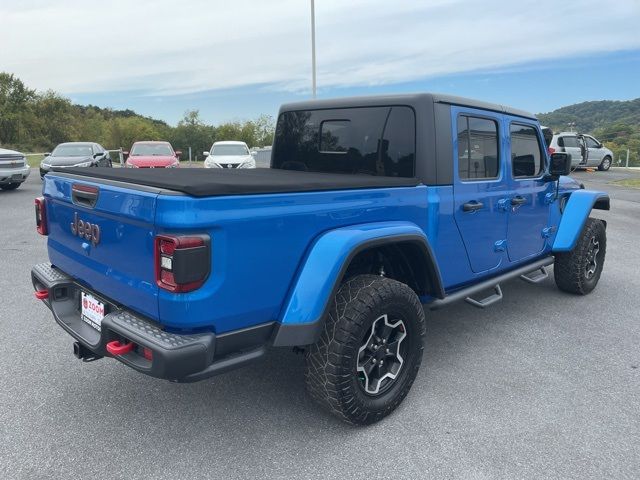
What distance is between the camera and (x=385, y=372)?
295cm

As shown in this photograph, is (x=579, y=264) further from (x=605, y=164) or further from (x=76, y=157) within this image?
(x=605, y=164)

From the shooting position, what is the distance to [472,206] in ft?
11.3

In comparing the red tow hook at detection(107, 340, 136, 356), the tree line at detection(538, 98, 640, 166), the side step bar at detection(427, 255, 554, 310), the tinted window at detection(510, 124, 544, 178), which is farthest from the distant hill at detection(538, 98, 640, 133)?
the red tow hook at detection(107, 340, 136, 356)

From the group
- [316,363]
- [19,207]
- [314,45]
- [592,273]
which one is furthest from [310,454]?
[314,45]

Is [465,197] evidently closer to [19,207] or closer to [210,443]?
[210,443]

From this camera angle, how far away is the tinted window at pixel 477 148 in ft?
11.5

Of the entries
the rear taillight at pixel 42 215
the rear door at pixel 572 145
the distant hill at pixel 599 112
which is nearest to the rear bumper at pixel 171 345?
the rear taillight at pixel 42 215

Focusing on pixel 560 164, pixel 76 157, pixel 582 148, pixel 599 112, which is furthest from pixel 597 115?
pixel 560 164

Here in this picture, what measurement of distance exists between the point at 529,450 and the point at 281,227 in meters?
1.76

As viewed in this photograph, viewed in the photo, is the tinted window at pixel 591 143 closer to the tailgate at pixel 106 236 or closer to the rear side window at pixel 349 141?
the rear side window at pixel 349 141

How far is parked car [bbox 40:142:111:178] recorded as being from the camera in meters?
14.6

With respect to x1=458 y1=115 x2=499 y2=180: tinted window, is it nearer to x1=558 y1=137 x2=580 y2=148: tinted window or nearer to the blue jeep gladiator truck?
the blue jeep gladiator truck

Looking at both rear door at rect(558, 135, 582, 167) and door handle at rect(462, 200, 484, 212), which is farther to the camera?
rear door at rect(558, 135, 582, 167)

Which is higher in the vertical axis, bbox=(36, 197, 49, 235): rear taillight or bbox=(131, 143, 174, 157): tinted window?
bbox=(131, 143, 174, 157): tinted window
